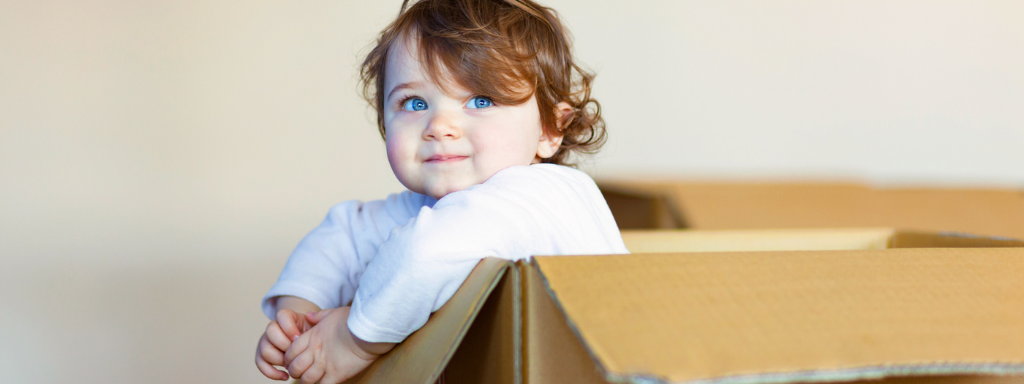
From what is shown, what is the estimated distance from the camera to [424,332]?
0.42 m

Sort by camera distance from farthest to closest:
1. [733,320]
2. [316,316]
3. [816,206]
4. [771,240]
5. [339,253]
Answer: [816,206] → [771,240] → [339,253] → [316,316] → [733,320]

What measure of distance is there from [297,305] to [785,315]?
42 cm

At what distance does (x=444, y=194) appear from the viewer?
0.57 m

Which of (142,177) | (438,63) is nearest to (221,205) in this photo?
(142,177)

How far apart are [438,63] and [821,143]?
4.51ft

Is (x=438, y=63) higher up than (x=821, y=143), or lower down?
higher up

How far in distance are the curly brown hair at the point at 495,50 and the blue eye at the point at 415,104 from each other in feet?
0.09

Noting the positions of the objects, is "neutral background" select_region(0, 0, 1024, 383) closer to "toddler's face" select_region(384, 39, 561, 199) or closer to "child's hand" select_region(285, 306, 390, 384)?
"toddler's face" select_region(384, 39, 561, 199)

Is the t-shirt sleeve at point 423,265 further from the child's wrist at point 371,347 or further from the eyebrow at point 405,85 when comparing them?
the eyebrow at point 405,85

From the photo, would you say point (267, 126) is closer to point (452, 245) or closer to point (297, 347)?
point (297, 347)

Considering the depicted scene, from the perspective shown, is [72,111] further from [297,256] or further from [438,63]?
[438,63]

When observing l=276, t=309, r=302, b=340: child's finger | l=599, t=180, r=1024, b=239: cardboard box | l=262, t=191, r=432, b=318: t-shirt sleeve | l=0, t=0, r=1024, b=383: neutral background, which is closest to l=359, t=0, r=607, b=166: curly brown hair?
l=262, t=191, r=432, b=318: t-shirt sleeve

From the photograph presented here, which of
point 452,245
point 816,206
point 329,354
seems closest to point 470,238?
point 452,245

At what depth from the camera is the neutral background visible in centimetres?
126
